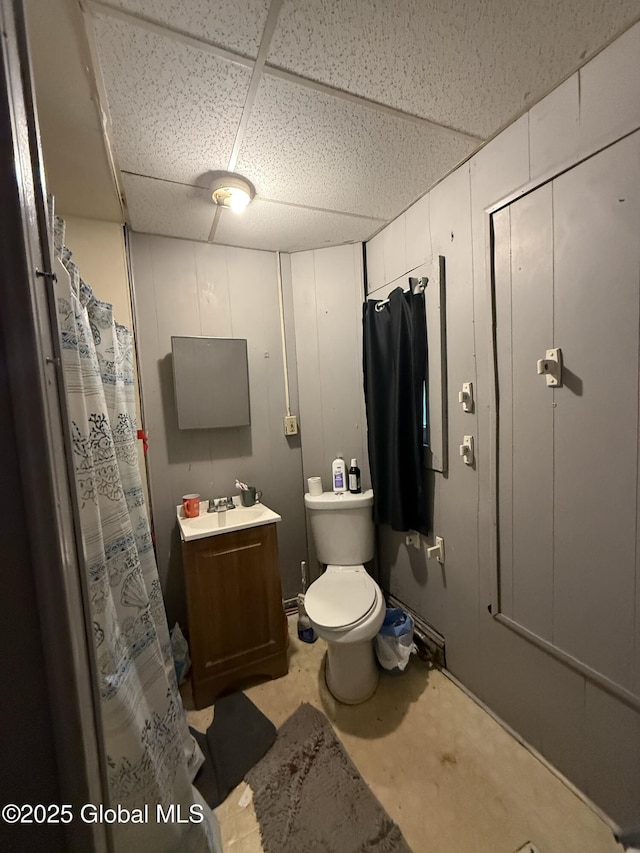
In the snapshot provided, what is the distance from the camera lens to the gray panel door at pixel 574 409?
3.12 ft

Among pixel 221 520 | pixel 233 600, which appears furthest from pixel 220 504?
pixel 233 600

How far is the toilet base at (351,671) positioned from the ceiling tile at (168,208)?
2132 mm

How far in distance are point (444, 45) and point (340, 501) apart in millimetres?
1790

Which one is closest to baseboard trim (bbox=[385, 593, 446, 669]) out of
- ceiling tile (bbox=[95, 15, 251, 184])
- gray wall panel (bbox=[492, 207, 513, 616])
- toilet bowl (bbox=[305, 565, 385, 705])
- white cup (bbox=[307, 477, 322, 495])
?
toilet bowl (bbox=[305, 565, 385, 705])

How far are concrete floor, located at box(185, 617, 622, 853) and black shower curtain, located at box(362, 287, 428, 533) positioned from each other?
774 millimetres

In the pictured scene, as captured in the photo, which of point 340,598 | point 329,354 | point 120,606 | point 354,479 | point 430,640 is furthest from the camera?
point 329,354

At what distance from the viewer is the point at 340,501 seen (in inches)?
74.8

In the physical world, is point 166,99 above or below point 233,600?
above

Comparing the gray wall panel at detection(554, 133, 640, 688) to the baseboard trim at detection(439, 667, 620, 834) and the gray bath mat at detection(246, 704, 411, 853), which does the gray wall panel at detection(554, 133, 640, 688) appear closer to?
the baseboard trim at detection(439, 667, 620, 834)

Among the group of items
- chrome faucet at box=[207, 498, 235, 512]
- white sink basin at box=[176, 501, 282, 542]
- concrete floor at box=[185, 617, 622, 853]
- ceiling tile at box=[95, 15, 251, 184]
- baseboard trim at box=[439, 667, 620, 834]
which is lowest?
concrete floor at box=[185, 617, 622, 853]

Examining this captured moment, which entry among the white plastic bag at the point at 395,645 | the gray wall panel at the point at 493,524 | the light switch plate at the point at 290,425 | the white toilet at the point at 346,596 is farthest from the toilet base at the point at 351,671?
the light switch plate at the point at 290,425

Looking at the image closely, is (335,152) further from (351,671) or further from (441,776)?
(441,776)

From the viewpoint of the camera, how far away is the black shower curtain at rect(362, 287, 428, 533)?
5.49 ft

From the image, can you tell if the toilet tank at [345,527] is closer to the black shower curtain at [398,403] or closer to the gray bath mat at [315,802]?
the black shower curtain at [398,403]
